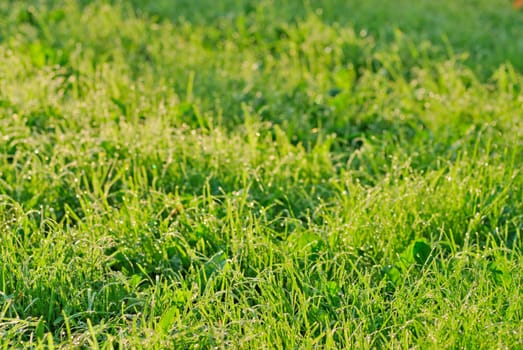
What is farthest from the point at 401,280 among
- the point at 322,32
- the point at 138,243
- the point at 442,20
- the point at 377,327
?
the point at 442,20

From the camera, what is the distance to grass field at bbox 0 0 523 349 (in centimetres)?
216

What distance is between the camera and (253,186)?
3010 millimetres

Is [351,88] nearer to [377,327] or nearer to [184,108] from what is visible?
[184,108]

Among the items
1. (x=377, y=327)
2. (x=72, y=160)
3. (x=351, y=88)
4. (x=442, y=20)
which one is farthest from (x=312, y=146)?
(x=442, y=20)

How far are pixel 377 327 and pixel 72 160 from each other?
1567 millimetres

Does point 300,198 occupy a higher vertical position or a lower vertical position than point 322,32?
lower

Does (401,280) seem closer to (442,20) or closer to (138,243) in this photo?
(138,243)

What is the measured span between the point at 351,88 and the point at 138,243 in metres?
2.11

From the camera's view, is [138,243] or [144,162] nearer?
[138,243]

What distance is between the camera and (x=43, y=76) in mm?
3852

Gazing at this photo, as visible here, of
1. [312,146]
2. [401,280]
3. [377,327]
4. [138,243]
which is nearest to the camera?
[377,327]

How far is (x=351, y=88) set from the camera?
13.9 feet

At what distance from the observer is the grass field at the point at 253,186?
7.08 ft

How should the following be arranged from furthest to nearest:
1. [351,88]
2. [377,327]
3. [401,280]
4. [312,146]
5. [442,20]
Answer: [442,20]
[351,88]
[312,146]
[401,280]
[377,327]
